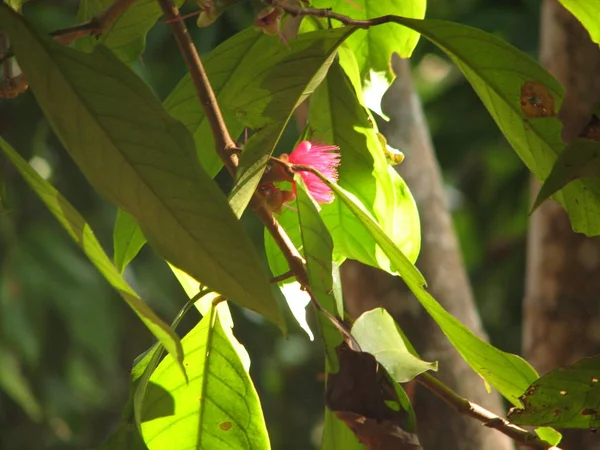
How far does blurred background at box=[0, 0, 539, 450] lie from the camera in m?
2.13

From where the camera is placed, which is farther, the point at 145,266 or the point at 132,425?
the point at 145,266

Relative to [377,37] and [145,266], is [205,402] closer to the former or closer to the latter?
[377,37]

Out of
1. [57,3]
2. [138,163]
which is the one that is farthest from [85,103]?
[57,3]

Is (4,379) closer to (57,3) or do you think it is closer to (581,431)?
(57,3)

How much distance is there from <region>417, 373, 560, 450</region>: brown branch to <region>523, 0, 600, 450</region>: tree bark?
703 mm

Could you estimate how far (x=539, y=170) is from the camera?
0.63 metres

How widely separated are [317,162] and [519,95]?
0.15 metres

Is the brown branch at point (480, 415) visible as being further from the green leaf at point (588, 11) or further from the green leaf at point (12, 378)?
the green leaf at point (12, 378)

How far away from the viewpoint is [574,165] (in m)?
0.51

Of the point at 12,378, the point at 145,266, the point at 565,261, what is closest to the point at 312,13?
the point at 565,261

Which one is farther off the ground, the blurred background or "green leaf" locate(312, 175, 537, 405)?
"green leaf" locate(312, 175, 537, 405)

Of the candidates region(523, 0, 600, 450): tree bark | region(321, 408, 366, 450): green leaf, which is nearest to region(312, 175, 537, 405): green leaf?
region(321, 408, 366, 450): green leaf

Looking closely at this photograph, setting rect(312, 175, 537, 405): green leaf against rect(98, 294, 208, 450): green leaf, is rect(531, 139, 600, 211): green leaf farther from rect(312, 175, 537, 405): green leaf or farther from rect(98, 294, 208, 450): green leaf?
rect(98, 294, 208, 450): green leaf

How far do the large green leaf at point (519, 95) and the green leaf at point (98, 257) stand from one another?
27cm
